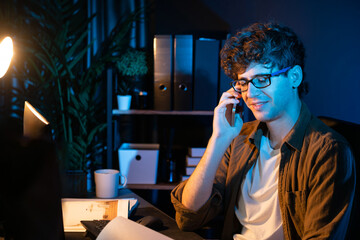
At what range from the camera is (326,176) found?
1.12 m

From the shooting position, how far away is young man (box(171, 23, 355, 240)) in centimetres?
113

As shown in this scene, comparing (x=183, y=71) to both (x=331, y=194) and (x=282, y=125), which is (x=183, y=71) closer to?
(x=282, y=125)

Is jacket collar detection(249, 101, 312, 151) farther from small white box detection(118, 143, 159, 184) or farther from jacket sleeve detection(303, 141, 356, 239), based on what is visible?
small white box detection(118, 143, 159, 184)

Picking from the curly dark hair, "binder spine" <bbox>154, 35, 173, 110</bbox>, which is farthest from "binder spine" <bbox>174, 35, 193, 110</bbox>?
the curly dark hair

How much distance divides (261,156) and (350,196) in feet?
1.24

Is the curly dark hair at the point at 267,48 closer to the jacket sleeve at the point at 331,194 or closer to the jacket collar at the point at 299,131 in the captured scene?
the jacket collar at the point at 299,131

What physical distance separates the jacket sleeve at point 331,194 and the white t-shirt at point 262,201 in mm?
142

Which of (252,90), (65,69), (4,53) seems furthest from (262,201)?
(65,69)

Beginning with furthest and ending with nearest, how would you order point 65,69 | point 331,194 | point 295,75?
point 65,69 < point 295,75 < point 331,194

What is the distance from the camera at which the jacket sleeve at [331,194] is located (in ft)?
3.49

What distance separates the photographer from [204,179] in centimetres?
131

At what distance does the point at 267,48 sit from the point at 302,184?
51 cm

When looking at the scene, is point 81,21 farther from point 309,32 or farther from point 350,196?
point 350,196

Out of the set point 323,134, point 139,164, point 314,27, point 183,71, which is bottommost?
point 139,164
